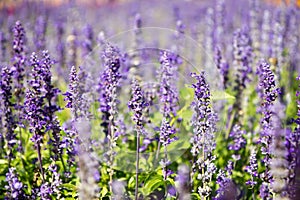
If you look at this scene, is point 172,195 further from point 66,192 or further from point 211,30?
point 211,30

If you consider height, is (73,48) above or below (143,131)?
above

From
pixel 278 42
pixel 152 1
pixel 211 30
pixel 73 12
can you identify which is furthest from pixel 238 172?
pixel 152 1

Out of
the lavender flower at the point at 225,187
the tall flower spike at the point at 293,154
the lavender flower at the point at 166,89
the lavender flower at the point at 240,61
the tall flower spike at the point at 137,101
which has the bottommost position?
the lavender flower at the point at 225,187

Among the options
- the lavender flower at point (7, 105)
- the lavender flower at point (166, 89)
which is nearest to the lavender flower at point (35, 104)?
the lavender flower at point (7, 105)

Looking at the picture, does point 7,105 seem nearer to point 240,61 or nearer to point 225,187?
point 225,187

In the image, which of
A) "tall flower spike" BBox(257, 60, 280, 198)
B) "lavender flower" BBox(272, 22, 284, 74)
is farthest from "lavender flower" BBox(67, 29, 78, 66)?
"tall flower spike" BBox(257, 60, 280, 198)

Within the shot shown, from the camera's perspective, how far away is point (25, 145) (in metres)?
6.48

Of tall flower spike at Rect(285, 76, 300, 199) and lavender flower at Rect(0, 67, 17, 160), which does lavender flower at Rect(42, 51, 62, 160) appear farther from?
tall flower spike at Rect(285, 76, 300, 199)

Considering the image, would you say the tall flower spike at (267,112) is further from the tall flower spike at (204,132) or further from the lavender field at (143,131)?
the tall flower spike at (204,132)

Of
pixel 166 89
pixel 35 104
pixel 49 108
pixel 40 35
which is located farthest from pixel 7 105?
pixel 40 35

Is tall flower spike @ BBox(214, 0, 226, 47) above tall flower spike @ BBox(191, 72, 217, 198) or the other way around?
above

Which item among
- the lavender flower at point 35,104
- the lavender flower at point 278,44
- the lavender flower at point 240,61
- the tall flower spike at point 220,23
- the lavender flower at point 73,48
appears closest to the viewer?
the lavender flower at point 35,104

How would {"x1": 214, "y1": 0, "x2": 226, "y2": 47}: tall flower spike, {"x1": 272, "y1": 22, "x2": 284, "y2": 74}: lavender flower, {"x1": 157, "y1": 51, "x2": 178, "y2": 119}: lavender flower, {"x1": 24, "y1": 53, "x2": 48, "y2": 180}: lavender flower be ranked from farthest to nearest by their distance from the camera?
{"x1": 214, "y1": 0, "x2": 226, "y2": 47}: tall flower spike → {"x1": 272, "y1": 22, "x2": 284, "y2": 74}: lavender flower → {"x1": 157, "y1": 51, "x2": 178, "y2": 119}: lavender flower → {"x1": 24, "y1": 53, "x2": 48, "y2": 180}: lavender flower

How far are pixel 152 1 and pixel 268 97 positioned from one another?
2708cm
